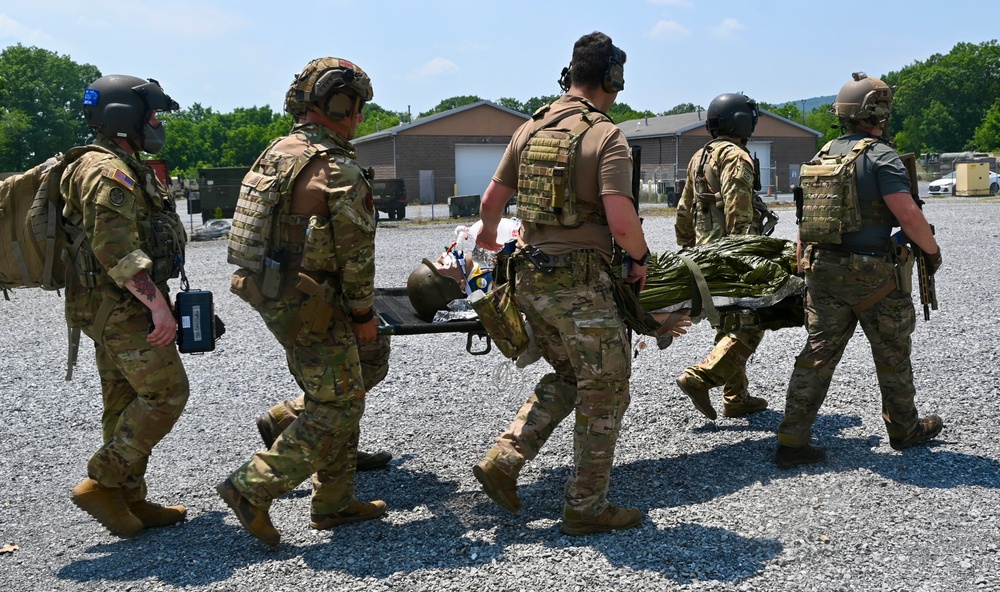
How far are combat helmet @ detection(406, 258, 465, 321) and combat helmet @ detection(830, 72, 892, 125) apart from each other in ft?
8.30

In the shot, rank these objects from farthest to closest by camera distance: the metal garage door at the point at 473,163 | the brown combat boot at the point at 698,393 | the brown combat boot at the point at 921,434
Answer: the metal garage door at the point at 473,163 → the brown combat boot at the point at 698,393 → the brown combat boot at the point at 921,434

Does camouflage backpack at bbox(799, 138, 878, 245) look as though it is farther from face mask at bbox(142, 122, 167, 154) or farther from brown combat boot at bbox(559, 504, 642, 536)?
face mask at bbox(142, 122, 167, 154)

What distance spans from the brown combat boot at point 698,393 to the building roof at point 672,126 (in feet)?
148

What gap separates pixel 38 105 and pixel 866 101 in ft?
278


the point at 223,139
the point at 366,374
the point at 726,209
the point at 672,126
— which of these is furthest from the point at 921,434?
the point at 223,139

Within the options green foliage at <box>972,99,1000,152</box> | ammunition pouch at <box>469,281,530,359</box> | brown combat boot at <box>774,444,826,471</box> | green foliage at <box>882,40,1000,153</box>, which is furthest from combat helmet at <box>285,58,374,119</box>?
green foliage at <box>882,40,1000,153</box>

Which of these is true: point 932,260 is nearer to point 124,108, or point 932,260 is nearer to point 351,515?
point 351,515

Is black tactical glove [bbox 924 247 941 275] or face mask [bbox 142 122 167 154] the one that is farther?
black tactical glove [bbox 924 247 941 275]

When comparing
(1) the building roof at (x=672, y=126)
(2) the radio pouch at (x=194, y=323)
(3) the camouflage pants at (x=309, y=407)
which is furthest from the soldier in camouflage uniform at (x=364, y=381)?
(1) the building roof at (x=672, y=126)

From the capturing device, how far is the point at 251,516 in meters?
3.92

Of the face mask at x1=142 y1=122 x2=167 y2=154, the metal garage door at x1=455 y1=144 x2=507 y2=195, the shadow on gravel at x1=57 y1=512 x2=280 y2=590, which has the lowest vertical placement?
the shadow on gravel at x1=57 y1=512 x2=280 y2=590

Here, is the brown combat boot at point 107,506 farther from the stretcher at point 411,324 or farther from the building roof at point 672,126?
the building roof at point 672,126

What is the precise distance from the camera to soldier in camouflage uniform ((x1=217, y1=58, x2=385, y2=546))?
3879mm

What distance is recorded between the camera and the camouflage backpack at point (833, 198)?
4.78 meters
